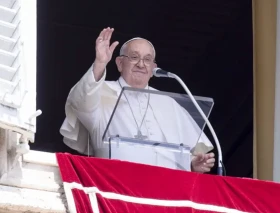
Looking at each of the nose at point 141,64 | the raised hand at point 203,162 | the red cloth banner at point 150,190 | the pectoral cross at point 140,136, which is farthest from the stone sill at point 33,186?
the nose at point 141,64

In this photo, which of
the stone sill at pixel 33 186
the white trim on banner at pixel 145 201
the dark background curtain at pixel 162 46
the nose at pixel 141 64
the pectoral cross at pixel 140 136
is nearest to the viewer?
the stone sill at pixel 33 186

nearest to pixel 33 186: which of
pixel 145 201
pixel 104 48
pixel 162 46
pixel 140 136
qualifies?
pixel 145 201

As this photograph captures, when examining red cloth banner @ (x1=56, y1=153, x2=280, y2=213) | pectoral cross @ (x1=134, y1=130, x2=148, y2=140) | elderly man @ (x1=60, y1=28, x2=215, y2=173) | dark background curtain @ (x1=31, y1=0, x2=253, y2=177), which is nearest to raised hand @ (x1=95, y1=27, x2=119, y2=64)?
elderly man @ (x1=60, y1=28, x2=215, y2=173)

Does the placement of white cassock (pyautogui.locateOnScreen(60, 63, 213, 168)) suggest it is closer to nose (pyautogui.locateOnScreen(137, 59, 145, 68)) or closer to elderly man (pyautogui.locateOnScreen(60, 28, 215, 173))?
elderly man (pyautogui.locateOnScreen(60, 28, 215, 173))

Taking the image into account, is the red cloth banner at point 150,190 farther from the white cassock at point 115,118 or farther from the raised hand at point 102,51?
the raised hand at point 102,51

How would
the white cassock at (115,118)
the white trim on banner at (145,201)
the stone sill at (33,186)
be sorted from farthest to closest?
the white cassock at (115,118)
the white trim on banner at (145,201)
the stone sill at (33,186)

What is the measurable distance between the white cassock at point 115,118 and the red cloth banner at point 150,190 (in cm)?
53

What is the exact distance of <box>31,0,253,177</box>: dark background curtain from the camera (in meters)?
7.67

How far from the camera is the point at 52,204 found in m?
5.21

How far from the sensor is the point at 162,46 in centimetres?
788

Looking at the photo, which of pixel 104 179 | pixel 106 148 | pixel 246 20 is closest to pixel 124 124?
pixel 106 148

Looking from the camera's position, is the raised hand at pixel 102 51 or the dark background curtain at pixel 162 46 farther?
the dark background curtain at pixel 162 46

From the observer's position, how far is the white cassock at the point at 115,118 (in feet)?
19.7

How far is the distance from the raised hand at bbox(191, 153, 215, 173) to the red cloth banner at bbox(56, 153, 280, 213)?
1.17ft
